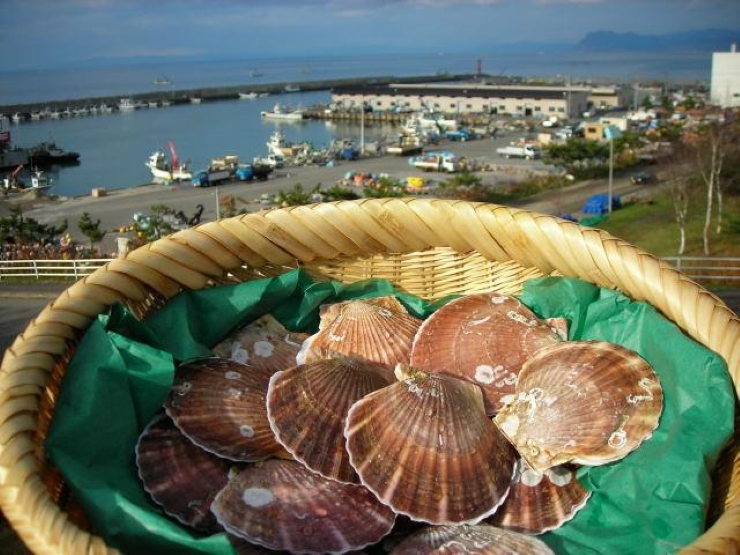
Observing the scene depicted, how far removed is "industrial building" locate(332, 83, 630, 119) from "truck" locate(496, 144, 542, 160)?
64.7ft

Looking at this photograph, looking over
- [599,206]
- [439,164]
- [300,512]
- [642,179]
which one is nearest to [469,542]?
[300,512]

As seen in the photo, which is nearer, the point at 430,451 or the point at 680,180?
the point at 430,451

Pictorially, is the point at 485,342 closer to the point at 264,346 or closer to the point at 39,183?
the point at 264,346

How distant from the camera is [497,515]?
1802mm

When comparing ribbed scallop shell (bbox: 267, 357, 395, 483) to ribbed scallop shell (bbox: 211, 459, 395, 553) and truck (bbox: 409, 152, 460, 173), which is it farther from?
truck (bbox: 409, 152, 460, 173)

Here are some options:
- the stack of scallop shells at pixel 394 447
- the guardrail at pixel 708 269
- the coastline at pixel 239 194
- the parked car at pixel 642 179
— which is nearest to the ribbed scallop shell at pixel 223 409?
the stack of scallop shells at pixel 394 447

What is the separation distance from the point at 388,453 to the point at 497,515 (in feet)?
1.01

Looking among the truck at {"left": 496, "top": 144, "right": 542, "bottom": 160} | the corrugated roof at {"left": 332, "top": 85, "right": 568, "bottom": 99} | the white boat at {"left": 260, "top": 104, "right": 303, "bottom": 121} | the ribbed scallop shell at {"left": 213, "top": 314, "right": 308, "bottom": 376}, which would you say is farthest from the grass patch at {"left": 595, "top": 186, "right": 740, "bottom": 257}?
the white boat at {"left": 260, "top": 104, "right": 303, "bottom": 121}

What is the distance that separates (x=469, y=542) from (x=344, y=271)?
115cm

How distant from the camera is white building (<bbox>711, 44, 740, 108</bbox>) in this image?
55.3 metres

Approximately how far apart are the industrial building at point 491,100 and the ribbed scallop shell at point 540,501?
54666mm

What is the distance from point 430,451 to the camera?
5.99 ft

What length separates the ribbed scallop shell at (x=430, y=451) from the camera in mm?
1747

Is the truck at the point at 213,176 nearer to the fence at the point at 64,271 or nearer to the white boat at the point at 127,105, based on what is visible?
the fence at the point at 64,271
